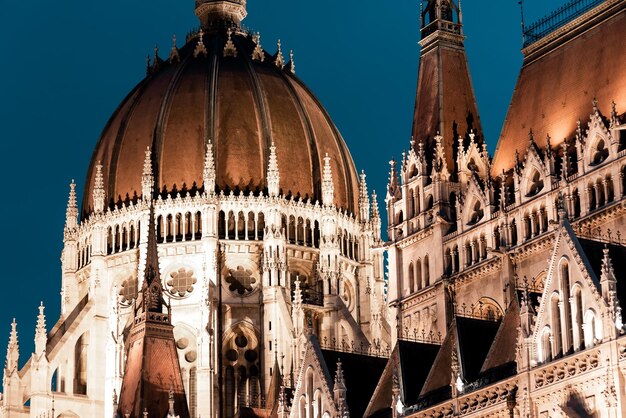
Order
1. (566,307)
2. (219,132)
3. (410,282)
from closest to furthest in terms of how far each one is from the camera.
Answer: (566,307)
(410,282)
(219,132)

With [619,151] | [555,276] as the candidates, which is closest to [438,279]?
[619,151]

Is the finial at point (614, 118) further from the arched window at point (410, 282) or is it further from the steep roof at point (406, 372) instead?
the arched window at point (410, 282)

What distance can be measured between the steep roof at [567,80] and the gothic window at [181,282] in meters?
39.5

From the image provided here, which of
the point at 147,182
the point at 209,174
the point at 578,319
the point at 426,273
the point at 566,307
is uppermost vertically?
the point at 209,174

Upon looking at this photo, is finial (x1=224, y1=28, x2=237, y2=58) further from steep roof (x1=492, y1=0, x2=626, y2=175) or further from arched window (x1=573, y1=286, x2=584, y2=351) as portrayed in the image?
arched window (x1=573, y1=286, x2=584, y2=351)

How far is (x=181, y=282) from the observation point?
107 m

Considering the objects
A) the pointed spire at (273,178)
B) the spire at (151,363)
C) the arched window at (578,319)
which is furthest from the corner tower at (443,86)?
the pointed spire at (273,178)

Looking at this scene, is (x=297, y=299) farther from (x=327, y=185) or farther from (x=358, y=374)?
(x=358, y=374)

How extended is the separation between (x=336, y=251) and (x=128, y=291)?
14.6 meters

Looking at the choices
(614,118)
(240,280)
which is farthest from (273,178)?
(614,118)

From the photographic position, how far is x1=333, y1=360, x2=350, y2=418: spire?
203 ft

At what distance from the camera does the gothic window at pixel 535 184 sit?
65812 mm

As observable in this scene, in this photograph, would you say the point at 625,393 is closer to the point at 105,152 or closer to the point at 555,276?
the point at 555,276

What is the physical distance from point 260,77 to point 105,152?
1246cm
